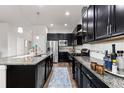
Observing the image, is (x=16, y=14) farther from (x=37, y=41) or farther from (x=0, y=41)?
(x=37, y=41)

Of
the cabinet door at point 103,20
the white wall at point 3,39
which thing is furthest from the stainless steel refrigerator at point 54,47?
the cabinet door at point 103,20

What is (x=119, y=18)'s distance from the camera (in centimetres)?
156

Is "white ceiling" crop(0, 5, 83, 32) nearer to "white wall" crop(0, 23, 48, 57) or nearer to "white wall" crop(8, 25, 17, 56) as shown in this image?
"white wall" crop(0, 23, 48, 57)

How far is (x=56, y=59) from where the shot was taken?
1081 centimetres

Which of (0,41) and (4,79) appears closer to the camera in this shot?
(4,79)

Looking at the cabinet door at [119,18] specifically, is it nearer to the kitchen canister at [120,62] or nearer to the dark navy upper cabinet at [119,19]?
the dark navy upper cabinet at [119,19]

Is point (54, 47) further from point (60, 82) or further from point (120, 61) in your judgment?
point (120, 61)

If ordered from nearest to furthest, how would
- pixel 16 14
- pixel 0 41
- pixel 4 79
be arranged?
pixel 4 79
pixel 16 14
pixel 0 41

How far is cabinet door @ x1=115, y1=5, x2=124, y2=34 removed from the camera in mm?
A: 1471

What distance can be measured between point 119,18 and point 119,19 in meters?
0.01

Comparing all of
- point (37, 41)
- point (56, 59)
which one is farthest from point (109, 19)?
point (56, 59)
